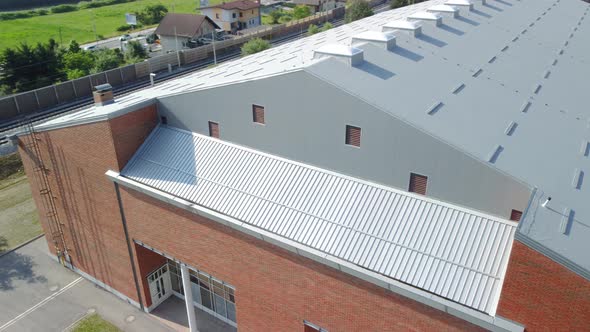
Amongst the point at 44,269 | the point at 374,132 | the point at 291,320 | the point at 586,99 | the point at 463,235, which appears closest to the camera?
the point at 463,235

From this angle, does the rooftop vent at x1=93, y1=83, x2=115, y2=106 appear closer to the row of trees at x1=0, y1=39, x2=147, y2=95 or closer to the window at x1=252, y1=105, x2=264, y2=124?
the window at x1=252, y1=105, x2=264, y2=124

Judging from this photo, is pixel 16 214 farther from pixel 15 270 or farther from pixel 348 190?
pixel 348 190

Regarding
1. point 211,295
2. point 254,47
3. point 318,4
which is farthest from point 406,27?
point 318,4

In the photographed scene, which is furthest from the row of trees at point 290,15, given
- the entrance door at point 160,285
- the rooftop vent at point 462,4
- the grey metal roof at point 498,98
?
the entrance door at point 160,285

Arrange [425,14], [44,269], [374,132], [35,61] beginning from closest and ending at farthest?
[374,132]
[44,269]
[425,14]
[35,61]

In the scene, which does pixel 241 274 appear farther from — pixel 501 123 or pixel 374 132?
pixel 501 123

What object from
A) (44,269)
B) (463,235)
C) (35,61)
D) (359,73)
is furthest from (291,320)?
(35,61)
